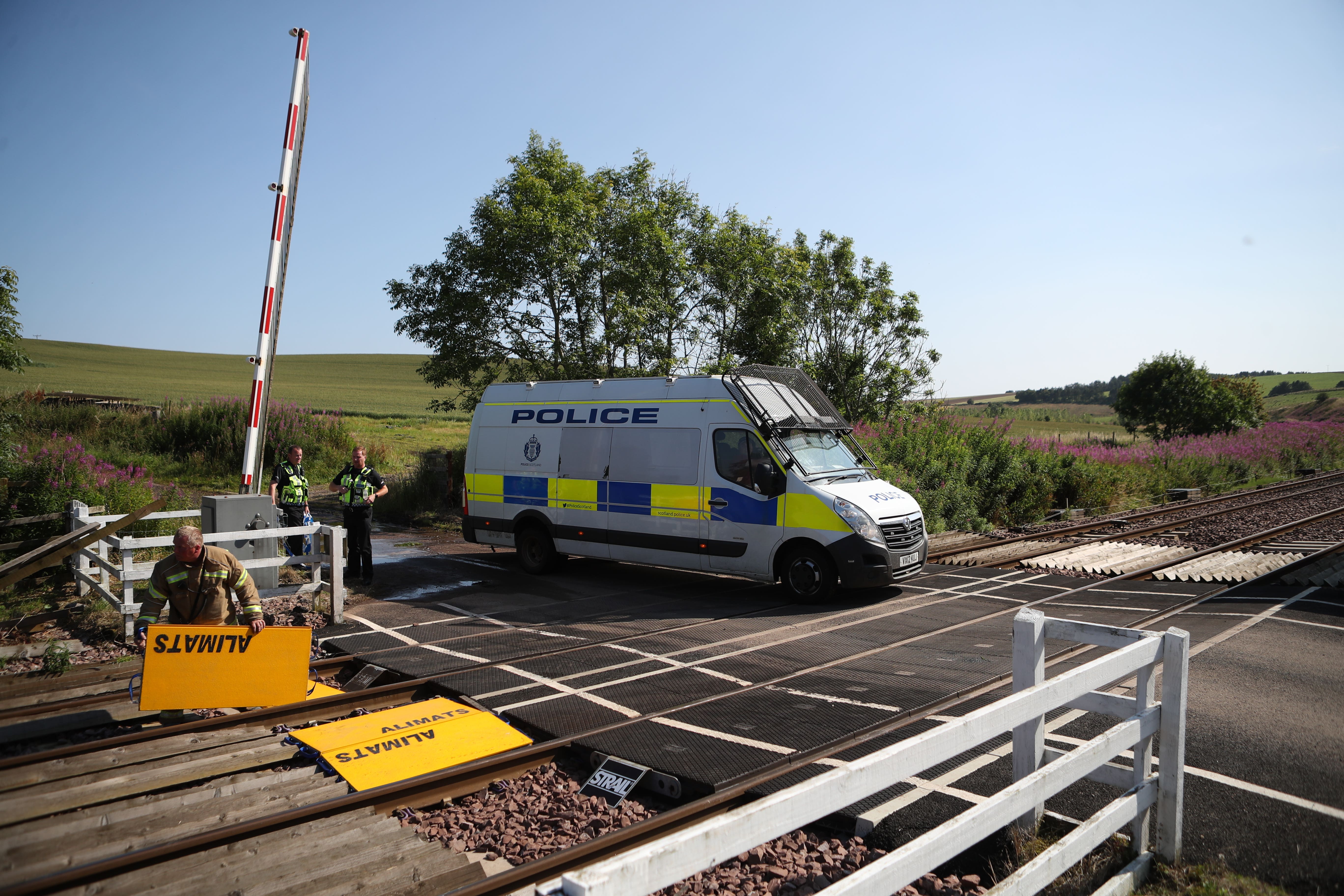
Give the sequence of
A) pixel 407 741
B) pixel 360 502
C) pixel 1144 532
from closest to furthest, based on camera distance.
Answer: pixel 407 741
pixel 360 502
pixel 1144 532

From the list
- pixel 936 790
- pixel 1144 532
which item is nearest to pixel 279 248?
pixel 936 790

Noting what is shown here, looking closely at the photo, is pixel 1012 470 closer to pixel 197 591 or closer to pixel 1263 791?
pixel 1263 791

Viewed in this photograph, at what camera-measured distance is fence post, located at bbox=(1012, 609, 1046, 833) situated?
3.88 meters

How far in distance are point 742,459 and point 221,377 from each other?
75.4 meters

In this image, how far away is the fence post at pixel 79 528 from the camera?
927cm

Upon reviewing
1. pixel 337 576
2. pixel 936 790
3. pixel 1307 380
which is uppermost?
pixel 1307 380

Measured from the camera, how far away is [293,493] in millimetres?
11484

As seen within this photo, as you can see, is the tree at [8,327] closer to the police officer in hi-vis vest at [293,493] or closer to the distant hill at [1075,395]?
the police officer in hi-vis vest at [293,493]

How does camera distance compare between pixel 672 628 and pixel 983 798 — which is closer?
pixel 983 798

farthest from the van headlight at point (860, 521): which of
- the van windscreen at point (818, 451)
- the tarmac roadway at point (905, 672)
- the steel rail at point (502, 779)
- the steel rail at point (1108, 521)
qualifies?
the steel rail at point (1108, 521)

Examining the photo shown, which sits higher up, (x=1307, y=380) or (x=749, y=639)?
(x=1307, y=380)

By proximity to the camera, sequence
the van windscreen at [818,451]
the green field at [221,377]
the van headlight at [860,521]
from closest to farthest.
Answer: the van headlight at [860,521], the van windscreen at [818,451], the green field at [221,377]

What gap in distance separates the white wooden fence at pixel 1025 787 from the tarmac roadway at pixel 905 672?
1.26 feet

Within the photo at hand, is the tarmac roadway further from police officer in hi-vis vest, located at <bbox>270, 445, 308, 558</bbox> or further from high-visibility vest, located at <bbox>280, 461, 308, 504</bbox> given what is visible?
high-visibility vest, located at <bbox>280, 461, 308, 504</bbox>
